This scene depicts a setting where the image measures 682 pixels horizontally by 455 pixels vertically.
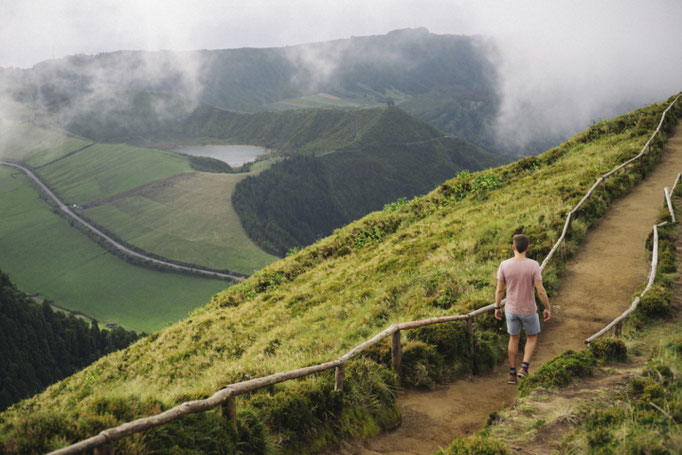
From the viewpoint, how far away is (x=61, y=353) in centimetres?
12156

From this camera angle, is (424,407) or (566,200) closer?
(424,407)

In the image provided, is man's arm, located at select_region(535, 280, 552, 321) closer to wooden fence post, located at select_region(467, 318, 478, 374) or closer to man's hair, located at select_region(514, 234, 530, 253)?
man's hair, located at select_region(514, 234, 530, 253)

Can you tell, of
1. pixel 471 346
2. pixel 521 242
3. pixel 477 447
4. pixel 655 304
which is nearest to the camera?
pixel 477 447

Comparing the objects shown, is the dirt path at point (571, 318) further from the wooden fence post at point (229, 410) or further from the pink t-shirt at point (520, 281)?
the wooden fence post at point (229, 410)

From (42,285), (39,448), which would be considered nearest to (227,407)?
(39,448)

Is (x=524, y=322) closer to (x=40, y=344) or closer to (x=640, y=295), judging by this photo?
(x=640, y=295)

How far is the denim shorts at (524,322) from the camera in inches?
401

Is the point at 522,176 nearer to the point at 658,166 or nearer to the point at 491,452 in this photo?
the point at 658,166

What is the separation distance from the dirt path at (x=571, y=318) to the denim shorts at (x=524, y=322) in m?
1.42

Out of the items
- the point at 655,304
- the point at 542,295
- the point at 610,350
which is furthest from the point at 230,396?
the point at 655,304

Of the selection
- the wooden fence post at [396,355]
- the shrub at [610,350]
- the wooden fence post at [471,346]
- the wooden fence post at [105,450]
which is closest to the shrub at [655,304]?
the shrub at [610,350]

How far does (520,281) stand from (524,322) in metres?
1.07

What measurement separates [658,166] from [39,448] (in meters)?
29.9

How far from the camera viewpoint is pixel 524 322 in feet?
33.7
